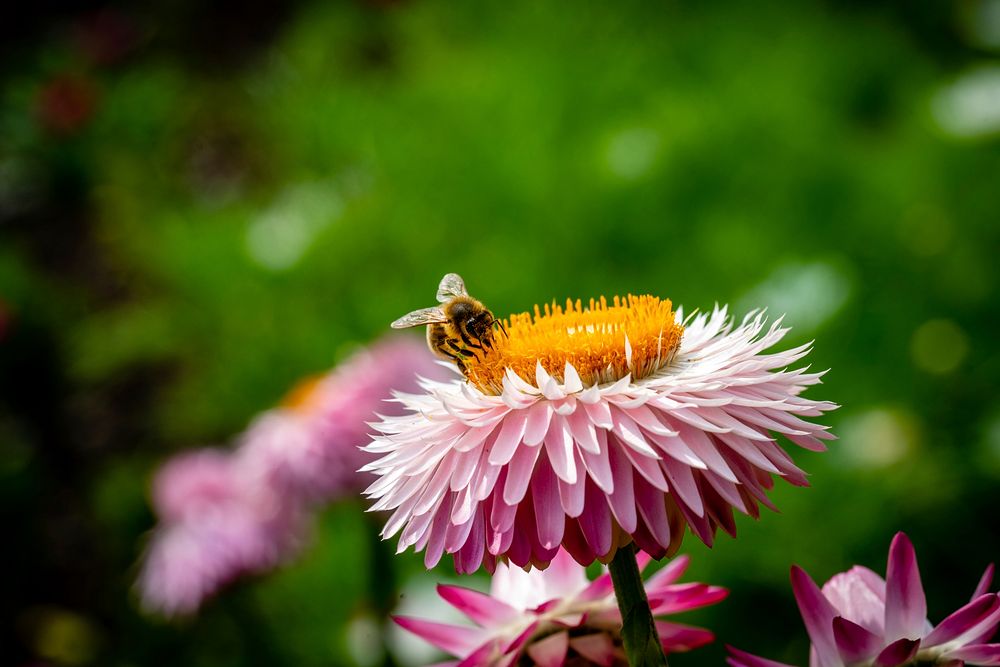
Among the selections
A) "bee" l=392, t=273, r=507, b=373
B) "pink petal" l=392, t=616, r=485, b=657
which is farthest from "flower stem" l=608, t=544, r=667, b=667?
"bee" l=392, t=273, r=507, b=373

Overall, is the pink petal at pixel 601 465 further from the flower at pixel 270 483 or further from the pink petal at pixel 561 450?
the flower at pixel 270 483

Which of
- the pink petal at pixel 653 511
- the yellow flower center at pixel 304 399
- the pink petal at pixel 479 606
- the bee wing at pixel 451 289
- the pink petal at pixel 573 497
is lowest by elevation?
the pink petal at pixel 479 606

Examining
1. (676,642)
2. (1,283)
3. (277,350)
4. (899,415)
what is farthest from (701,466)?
(1,283)

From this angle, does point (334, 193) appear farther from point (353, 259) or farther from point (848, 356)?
point (848, 356)

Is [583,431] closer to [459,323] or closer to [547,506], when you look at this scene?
[547,506]

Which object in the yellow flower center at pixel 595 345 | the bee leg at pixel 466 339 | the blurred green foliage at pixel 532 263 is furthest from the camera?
the blurred green foliage at pixel 532 263

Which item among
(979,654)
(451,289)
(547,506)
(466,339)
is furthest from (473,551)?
(451,289)

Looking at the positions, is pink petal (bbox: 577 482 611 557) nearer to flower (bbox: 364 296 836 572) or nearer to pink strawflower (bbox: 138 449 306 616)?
flower (bbox: 364 296 836 572)

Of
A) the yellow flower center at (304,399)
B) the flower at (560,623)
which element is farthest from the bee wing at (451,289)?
the yellow flower center at (304,399)
